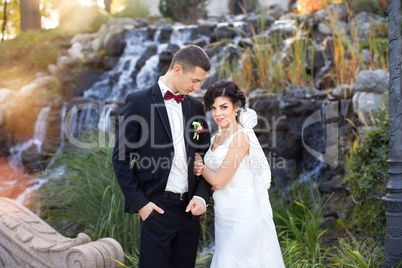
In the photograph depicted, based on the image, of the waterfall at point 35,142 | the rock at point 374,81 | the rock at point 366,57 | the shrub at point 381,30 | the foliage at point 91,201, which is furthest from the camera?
the shrub at point 381,30

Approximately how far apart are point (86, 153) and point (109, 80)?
21.6 feet

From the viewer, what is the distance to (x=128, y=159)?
2652 mm

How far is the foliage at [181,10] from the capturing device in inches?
631

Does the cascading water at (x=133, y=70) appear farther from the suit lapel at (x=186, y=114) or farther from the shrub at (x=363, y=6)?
the suit lapel at (x=186, y=114)

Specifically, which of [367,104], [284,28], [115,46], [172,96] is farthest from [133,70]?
[172,96]

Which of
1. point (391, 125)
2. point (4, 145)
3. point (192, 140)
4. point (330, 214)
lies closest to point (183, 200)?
point (192, 140)

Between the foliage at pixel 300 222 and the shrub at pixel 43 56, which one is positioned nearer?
the foliage at pixel 300 222

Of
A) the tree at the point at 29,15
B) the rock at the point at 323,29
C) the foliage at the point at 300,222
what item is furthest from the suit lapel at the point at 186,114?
the tree at the point at 29,15

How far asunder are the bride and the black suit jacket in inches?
7.8

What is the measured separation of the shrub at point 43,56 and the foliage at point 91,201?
8.51 m

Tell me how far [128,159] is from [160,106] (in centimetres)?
43

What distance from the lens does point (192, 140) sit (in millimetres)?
2910

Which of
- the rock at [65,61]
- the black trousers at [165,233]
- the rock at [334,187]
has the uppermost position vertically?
the rock at [65,61]

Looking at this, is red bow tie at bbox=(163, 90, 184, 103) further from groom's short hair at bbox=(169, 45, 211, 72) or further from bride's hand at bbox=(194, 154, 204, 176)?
bride's hand at bbox=(194, 154, 204, 176)
